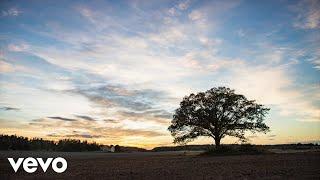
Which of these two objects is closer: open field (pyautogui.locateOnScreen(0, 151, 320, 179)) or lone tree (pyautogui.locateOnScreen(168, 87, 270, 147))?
open field (pyautogui.locateOnScreen(0, 151, 320, 179))

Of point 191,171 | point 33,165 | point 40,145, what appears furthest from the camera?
point 40,145

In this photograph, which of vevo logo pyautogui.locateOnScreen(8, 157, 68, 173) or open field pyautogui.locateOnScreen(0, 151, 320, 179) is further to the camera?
vevo logo pyautogui.locateOnScreen(8, 157, 68, 173)

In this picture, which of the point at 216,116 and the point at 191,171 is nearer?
the point at 191,171

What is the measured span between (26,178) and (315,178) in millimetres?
11883

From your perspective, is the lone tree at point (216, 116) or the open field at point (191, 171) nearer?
the open field at point (191, 171)

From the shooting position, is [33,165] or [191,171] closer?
[191,171]

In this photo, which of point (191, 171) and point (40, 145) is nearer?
point (191, 171)

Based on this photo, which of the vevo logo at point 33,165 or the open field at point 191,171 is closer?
the open field at point 191,171

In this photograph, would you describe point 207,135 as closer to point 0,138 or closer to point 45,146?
point 45,146

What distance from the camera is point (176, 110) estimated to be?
149 ft

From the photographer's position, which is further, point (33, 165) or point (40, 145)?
point (40, 145)

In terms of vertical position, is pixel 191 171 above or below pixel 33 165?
below

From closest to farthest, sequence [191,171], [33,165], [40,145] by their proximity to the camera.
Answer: [191,171] → [33,165] → [40,145]

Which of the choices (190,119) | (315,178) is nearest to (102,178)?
(315,178)
